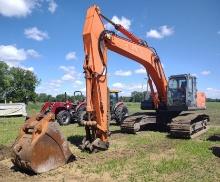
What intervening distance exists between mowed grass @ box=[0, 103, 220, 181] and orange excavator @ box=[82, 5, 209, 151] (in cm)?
75

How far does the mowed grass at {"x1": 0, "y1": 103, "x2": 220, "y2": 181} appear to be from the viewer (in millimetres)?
8125

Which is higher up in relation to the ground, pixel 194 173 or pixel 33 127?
pixel 33 127

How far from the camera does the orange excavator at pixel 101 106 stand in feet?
27.6

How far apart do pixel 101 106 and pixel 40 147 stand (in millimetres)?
3085

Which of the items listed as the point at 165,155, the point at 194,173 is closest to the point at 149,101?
the point at 165,155

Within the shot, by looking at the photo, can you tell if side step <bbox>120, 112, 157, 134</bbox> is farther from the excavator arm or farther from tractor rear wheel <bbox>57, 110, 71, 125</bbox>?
tractor rear wheel <bbox>57, 110, 71, 125</bbox>

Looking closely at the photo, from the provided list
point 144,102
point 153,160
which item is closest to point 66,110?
point 144,102

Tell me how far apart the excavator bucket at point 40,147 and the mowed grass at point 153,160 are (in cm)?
66

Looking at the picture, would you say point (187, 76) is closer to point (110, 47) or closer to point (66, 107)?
point (110, 47)

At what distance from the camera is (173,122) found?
562 inches

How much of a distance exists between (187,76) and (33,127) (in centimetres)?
868

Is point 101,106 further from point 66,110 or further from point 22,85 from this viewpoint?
point 22,85

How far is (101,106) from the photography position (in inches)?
430

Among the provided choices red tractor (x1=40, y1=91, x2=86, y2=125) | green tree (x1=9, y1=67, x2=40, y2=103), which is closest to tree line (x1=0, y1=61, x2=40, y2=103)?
green tree (x1=9, y1=67, x2=40, y2=103)
